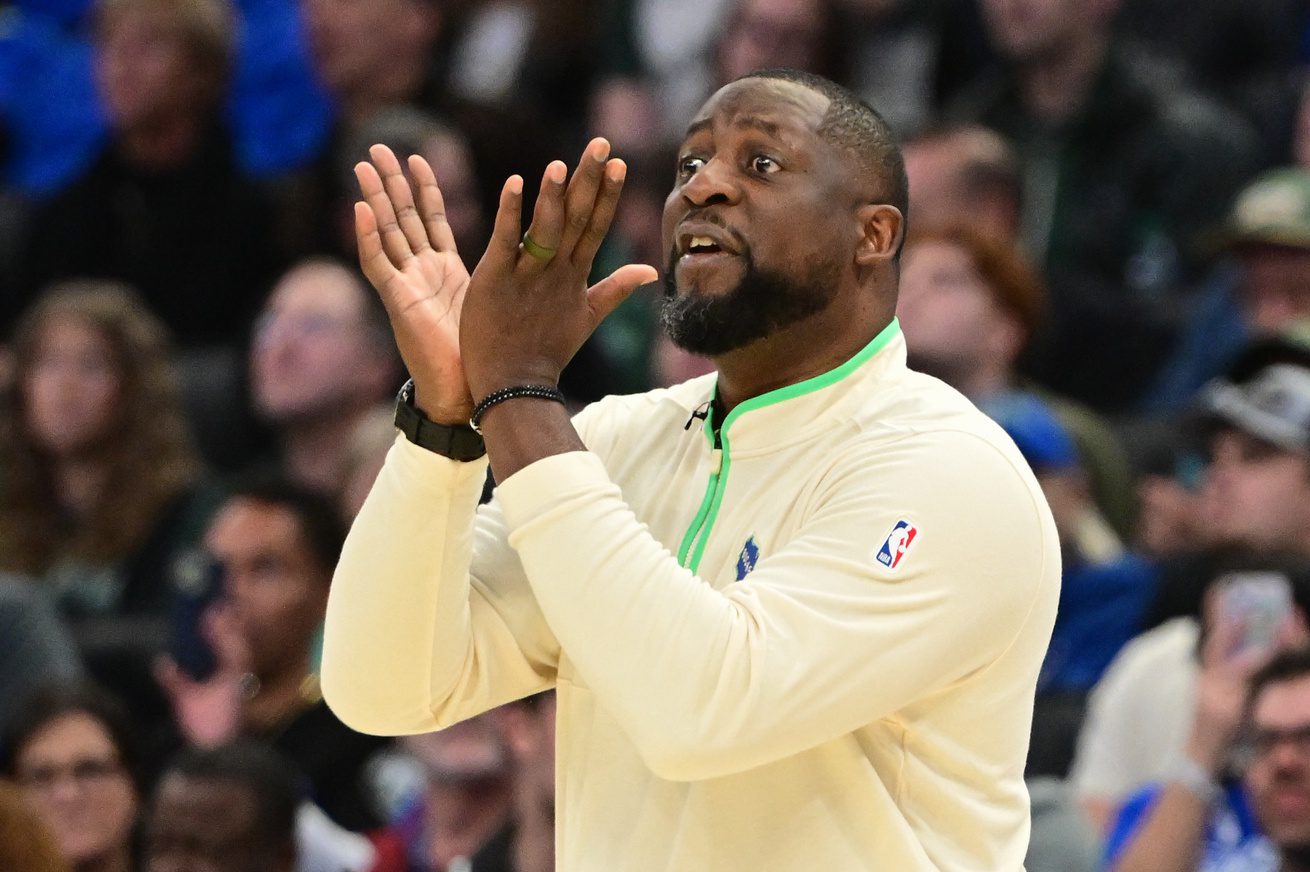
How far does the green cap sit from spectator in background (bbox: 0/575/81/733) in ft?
11.0

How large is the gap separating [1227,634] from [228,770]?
7.02ft

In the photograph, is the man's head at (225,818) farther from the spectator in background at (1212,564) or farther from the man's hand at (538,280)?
the man's hand at (538,280)

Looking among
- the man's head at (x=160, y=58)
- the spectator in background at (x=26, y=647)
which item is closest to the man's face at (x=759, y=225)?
the spectator in background at (x=26, y=647)

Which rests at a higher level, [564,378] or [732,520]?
[732,520]

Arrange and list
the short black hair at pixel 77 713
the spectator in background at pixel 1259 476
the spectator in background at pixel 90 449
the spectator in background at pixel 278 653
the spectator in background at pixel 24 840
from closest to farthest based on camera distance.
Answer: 1. the spectator in background at pixel 24 840
2. the short black hair at pixel 77 713
3. the spectator in background at pixel 1259 476
4. the spectator in background at pixel 278 653
5. the spectator in background at pixel 90 449

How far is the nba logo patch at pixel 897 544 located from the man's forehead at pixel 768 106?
51 cm

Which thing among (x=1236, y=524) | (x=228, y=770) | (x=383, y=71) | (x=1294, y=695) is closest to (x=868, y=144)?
(x=1294, y=695)

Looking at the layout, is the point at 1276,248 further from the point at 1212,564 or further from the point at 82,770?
the point at 82,770

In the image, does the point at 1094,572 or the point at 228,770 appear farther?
the point at 1094,572

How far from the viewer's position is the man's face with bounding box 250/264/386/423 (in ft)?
21.5

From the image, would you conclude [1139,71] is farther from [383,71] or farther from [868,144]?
[868,144]

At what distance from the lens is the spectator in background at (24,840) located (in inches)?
163

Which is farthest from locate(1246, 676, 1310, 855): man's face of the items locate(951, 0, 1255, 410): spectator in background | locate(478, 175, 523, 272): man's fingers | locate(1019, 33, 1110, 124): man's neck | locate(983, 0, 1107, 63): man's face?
locate(983, 0, 1107, 63): man's face

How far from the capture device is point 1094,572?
530 cm
